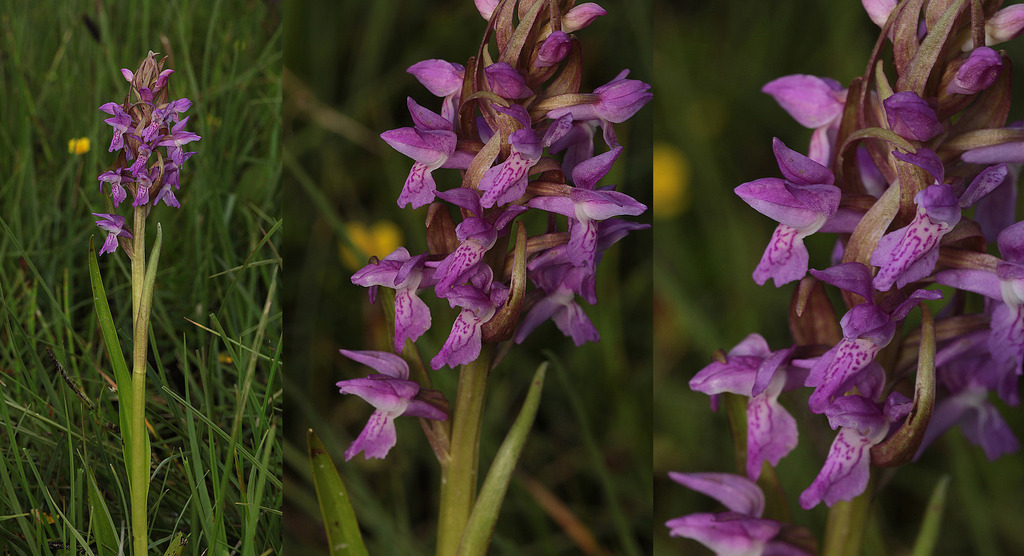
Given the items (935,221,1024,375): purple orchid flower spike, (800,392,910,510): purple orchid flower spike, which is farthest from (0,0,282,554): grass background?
(935,221,1024,375): purple orchid flower spike

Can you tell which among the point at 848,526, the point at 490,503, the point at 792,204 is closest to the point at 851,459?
the point at 848,526

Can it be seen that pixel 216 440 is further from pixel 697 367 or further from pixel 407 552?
pixel 697 367

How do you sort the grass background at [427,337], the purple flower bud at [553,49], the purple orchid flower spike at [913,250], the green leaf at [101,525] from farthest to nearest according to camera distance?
the grass background at [427,337] < the green leaf at [101,525] < the purple flower bud at [553,49] < the purple orchid flower spike at [913,250]

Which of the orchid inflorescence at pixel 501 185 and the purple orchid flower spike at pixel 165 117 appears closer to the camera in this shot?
the orchid inflorescence at pixel 501 185

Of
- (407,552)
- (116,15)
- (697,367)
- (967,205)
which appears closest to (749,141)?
(697,367)

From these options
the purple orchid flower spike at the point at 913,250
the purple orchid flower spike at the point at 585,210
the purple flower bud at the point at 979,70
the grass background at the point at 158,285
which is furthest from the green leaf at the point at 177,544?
the purple flower bud at the point at 979,70

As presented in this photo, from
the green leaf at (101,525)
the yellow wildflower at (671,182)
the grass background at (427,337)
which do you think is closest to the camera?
the green leaf at (101,525)

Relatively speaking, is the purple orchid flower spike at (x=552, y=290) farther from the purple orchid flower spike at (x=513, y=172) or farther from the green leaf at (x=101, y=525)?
the green leaf at (x=101, y=525)

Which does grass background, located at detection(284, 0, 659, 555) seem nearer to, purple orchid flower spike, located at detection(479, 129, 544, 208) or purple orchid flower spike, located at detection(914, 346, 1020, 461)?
purple orchid flower spike, located at detection(479, 129, 544, 208)
